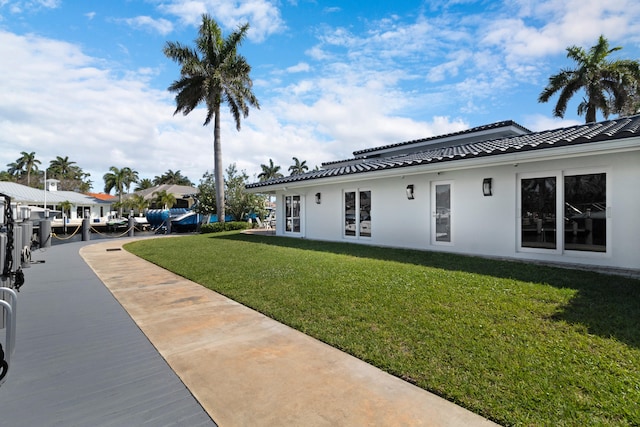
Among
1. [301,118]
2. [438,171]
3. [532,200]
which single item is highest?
[301,118]

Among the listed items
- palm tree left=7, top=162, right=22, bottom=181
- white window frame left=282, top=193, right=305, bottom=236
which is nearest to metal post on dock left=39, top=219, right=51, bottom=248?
white window frame left=282, top=193, right=305, bottom=236

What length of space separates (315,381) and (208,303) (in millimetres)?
3095

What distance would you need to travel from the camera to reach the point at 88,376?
3.06 metres

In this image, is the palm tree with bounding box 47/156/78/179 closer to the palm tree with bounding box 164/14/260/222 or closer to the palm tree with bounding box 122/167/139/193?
the palm tree with bounding box 122/167/139/193

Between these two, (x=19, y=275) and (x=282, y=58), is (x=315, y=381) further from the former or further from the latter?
(x=282, y=58)

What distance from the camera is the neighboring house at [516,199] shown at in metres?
7.20

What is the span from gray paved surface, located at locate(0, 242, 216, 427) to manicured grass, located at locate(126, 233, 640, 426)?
1.68m

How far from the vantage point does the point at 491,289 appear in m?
5.60

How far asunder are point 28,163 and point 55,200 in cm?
3503

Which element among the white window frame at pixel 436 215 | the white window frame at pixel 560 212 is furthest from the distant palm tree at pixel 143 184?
the white window frame at pixel 560 212

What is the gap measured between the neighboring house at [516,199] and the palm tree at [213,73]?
1190 centimetres

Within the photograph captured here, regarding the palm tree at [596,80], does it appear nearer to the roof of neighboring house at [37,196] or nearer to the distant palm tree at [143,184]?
the roof of neighboring house at [37,196]

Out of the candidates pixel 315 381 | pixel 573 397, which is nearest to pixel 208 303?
pixel 315 381

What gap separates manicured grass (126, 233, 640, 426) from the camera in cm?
255
